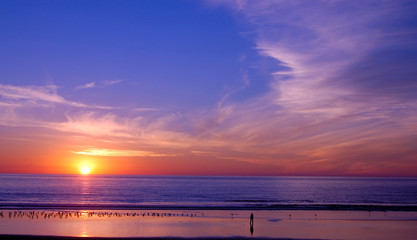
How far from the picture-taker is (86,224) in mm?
35312

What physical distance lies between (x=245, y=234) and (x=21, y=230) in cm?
1954

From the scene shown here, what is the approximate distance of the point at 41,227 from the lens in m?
33.6

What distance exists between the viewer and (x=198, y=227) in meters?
34.1

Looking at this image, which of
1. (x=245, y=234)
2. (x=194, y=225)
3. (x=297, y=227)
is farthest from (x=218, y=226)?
(x=297, y=227)

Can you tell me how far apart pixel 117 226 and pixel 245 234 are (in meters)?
12.3

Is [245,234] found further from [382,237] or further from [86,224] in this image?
[86,224]

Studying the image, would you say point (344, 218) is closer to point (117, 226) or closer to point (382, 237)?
point (382, 237)

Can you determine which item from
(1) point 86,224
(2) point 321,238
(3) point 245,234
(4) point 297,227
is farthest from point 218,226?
(1) point 86,224

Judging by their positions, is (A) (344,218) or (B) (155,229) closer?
(B) (155,229)

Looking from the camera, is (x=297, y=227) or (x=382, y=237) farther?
Result: (x=297, y=227)

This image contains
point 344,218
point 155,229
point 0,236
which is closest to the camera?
point 0,236

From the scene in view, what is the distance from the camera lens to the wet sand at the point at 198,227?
98.4 feet

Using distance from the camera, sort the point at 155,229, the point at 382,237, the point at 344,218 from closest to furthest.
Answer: the point at 382,237
the point at 155,229
the point at 344,218

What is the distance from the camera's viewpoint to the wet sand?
30.0 meters
